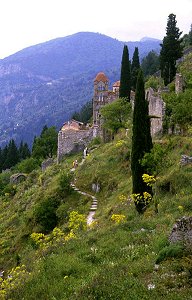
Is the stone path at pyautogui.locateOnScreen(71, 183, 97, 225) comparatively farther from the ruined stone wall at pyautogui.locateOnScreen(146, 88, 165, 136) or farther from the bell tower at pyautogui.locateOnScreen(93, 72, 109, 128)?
the bell tower at pyautogui.locateOnScreen(93, 72, 109, 128)

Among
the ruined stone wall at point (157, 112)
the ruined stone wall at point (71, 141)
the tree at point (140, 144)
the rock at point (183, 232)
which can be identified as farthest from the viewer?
the ruined stone wall at point (71, 141)

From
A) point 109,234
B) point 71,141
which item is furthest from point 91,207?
point 71,141

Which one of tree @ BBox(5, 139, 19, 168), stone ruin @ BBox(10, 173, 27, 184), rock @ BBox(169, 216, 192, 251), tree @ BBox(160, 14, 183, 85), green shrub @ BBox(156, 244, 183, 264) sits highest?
tree @ BBox(160, 14, 183, 85)

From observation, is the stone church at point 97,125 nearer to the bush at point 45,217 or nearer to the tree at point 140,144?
the tree at point 140,144

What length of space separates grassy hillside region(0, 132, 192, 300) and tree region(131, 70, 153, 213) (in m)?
0.87

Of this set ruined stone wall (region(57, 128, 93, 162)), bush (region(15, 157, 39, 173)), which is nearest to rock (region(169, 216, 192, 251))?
ruined stone wall (region(57, 128, 93, 162))

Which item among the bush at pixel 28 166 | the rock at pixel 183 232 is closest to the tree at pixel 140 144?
the rock at pixel 183 232

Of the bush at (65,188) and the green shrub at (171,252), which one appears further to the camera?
the bush at (65,188)

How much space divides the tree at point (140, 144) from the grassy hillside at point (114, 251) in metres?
0.87

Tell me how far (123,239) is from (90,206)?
48.9 ft

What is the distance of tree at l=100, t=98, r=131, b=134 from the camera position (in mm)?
48625

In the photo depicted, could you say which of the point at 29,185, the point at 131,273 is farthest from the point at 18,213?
the point at 131,273

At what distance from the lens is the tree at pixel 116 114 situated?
48.6 meters

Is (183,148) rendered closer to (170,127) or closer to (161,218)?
(170,127)
